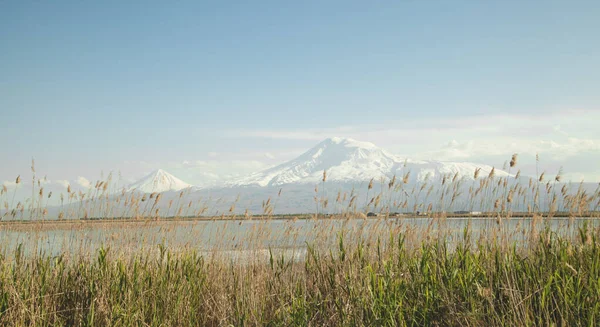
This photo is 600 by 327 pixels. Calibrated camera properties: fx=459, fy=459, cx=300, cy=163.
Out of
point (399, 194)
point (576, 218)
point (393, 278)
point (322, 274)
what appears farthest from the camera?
point (399, 194)

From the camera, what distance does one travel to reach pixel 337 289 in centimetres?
599

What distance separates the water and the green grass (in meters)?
0.31

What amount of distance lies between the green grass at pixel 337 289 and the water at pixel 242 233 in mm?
311

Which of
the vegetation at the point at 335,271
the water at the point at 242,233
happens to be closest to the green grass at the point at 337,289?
the vegetation at the point at 335,271

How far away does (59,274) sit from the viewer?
6.47 meters

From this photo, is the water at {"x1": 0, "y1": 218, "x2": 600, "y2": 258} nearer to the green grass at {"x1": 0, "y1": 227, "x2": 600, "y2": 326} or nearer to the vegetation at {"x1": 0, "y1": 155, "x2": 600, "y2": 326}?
the vegetation at {"x1": 0, "y1": 155, "x2": 600, "y2": 326}

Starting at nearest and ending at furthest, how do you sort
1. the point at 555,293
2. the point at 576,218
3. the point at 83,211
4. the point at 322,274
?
the point at 555,293 < the point at 322,274 < the point at 576,218 < the point at 83,211

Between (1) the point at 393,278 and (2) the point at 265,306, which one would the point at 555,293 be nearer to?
(1) the point at 393,278

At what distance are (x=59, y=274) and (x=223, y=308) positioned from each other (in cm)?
241

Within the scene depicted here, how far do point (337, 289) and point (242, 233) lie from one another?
382 centimetres

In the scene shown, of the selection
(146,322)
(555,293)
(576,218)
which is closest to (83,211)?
(146,322)

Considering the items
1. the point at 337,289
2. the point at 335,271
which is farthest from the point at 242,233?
the point at 337,289

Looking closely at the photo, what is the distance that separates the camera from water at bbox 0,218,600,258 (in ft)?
23.4

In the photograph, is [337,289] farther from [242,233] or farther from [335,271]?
Answer: [242,233]
